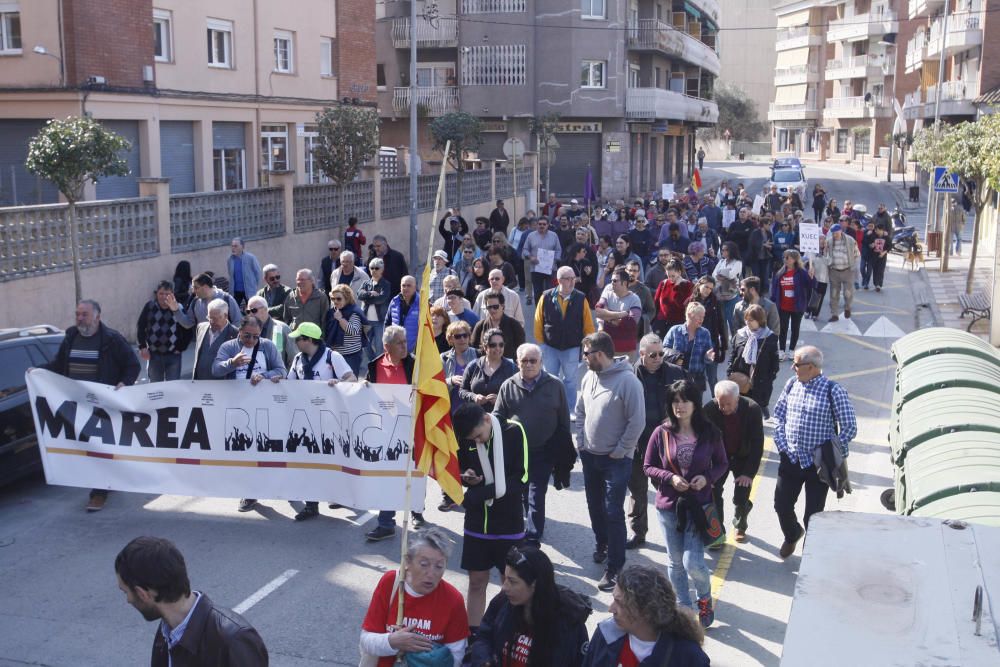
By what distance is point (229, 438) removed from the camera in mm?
9562

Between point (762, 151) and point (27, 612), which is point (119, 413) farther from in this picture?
point (762, 151)

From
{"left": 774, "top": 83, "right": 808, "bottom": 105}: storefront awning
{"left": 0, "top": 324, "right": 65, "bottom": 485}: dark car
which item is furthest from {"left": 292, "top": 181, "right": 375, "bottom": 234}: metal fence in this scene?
{"left": 774, "top": 83, "right": 808, "bottom": 105}: storefront awning

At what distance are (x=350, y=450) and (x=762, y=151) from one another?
350 ft

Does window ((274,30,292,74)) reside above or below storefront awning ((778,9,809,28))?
below

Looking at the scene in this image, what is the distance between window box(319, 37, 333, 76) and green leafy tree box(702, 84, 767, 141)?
6605 centimetres

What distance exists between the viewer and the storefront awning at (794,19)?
9556cm

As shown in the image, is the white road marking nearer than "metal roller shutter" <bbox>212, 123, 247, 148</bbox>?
Yes

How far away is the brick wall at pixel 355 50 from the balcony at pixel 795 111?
220 feet

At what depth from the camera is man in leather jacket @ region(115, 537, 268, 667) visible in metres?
4.08

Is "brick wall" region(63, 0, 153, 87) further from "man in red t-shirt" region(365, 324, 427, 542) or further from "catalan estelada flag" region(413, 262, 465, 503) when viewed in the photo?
"catalan estelada flag" region(413, 262, 465, 503)

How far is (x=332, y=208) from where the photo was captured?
77.9ft

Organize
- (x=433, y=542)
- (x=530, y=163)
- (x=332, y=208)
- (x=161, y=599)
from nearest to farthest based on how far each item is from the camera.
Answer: (x=161, y=599) < (x=433, y=542) < (x=332, y=208) < (x=530, y=163)

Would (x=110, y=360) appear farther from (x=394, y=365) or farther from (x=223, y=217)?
(x=223, y=217)

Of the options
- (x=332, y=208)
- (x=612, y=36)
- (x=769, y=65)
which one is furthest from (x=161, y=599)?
(x=769, y=65)
